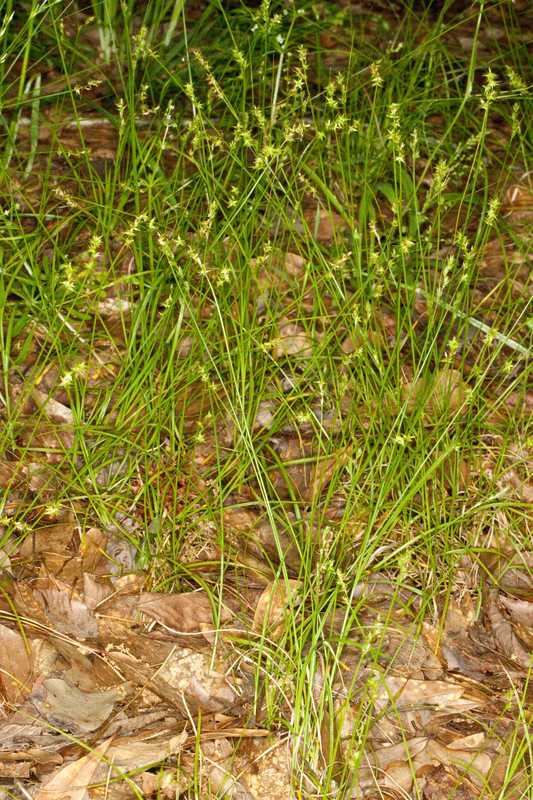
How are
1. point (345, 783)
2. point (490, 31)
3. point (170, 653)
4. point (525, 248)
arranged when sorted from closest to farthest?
point (345, 783), point (170, 653), point (525, 248), point (490, 31)

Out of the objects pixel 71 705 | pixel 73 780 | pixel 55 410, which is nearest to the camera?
pixel 73 780

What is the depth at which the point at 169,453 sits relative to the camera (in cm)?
215

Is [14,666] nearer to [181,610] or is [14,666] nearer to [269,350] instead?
[181,610]

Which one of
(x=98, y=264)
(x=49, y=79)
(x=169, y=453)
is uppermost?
(x=49, y=79)

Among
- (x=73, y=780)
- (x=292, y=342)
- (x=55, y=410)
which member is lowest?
(x=73, y=780)

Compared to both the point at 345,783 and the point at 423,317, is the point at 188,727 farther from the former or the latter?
the point at 423,317

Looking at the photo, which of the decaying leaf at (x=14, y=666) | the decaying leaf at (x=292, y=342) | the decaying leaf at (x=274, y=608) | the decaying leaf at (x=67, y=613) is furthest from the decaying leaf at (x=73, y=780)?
the decaying leaf at (x=292, y=342)

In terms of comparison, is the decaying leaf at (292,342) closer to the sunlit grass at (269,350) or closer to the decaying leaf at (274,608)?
the sunlit grass at (269,350)

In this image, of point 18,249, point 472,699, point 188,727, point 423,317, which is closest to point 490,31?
point 423,317

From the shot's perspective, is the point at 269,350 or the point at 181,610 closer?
the point at 181,610

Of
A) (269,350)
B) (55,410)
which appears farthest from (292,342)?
(55,410)

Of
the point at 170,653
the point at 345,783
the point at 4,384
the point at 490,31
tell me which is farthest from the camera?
the point at 490,31

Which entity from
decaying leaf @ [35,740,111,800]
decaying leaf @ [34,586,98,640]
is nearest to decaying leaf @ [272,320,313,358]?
decaying leaf @ [34,586,98,640]

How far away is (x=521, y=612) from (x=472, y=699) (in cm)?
25
